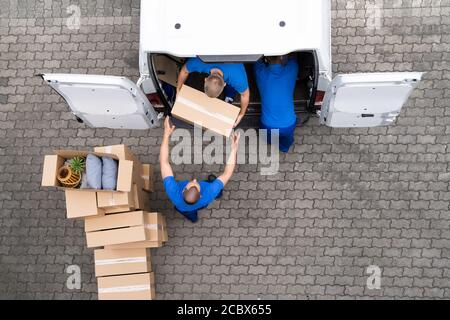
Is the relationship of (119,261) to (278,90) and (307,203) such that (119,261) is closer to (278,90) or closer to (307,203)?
(307,203)

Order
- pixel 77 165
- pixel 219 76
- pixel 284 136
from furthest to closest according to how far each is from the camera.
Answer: pixel 284 136 → pixel 77 165 → pixel 219 76

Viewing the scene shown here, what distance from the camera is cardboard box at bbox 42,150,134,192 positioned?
5.32 m

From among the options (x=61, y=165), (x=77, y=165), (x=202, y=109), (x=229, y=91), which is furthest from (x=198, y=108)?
(x=61, y=165)

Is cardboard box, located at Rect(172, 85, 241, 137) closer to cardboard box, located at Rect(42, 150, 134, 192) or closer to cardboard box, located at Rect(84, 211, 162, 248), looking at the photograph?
cardboard box, located at Rect(42, 150, 134, 192)

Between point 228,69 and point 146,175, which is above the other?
point 228,69

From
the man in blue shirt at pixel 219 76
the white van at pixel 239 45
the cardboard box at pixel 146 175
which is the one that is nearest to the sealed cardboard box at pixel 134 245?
the cardboard box at pixel 146 175

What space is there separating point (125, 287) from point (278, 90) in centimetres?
302

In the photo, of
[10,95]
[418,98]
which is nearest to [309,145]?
[418,98]

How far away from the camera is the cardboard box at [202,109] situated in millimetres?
5562

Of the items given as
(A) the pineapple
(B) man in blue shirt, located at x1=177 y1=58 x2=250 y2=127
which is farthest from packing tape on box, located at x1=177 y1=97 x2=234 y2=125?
(A) the pineapple

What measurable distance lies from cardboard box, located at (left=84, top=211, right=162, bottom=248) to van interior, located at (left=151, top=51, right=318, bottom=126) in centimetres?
147

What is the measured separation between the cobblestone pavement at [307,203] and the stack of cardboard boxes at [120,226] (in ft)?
1.49

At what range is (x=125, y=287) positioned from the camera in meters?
5.91

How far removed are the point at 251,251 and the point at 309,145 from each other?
1.61 m
